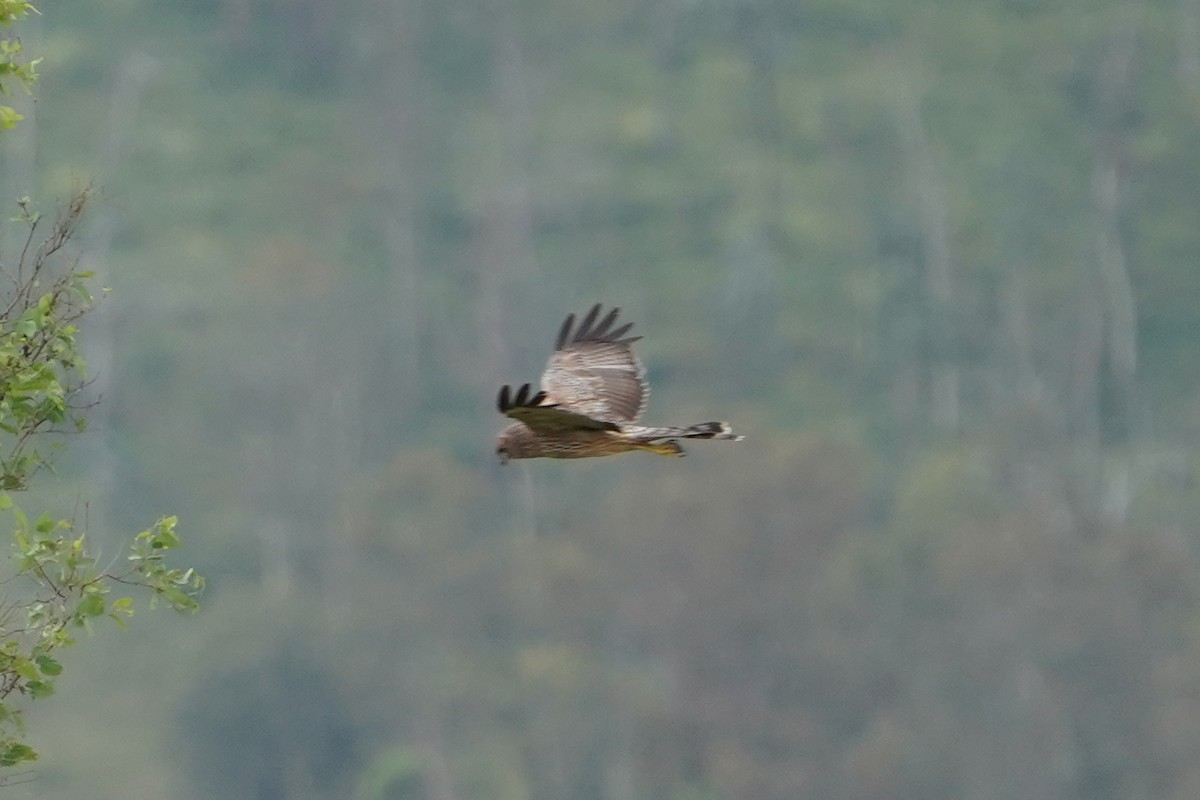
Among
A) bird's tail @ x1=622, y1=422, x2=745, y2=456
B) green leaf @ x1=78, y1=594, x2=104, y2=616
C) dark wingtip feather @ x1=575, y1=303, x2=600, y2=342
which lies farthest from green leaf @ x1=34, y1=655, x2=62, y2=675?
dark wingtip feather @ x1=575, y1=303, x2=600, y2=342

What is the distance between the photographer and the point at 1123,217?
69000mm

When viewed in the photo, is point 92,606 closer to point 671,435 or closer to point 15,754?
point 15,754

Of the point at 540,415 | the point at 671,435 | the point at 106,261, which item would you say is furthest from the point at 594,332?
the point at 106,261

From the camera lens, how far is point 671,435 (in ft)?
29.6

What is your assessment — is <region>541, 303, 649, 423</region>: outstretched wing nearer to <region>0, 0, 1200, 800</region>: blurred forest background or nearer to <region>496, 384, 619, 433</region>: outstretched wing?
<region>496, 384, 619, 433</region>: outstretched wing

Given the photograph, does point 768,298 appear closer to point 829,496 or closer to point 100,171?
point 829,496

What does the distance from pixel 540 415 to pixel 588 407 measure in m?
1.69

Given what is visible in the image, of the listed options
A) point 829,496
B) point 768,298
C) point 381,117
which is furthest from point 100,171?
point 829,496

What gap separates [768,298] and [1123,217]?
35.1 ft

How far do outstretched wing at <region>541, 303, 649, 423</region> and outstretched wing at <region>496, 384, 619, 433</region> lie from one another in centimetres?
93

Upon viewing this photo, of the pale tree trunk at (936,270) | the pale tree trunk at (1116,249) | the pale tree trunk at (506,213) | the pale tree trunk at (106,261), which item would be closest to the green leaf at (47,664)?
the pale tree trunk at (106,261)

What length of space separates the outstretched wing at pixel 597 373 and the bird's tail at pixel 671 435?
35.7 inches

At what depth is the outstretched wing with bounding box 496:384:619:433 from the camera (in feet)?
28.9

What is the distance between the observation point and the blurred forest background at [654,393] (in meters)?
56.6
